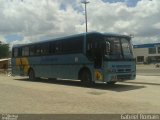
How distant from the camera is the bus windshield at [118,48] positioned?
1892cm

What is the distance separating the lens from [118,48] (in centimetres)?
1923

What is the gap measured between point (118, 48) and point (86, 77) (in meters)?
2.71

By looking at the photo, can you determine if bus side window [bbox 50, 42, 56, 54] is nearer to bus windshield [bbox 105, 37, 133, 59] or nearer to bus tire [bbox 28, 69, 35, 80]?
bus tire [bbox 28, 69, 35, 80]

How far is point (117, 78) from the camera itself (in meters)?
19.2

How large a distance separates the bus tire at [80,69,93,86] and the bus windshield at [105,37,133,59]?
2.01 meters

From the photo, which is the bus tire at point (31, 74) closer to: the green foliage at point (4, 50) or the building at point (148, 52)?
the green foliage at point (4, 50)

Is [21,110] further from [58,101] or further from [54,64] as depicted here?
[54,64]

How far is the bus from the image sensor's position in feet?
62.1

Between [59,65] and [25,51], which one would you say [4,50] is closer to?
[25,51]

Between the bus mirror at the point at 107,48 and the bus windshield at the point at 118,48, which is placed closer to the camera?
the bus mirror at the point at 107,48

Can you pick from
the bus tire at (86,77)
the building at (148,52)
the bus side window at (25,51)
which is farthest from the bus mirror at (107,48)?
the building at (148,52)

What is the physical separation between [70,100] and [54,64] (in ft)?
33.3

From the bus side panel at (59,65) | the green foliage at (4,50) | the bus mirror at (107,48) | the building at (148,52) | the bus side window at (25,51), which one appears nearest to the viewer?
the bus mirror at (107,48)

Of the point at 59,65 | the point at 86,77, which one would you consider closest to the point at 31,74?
the point at 59,65
